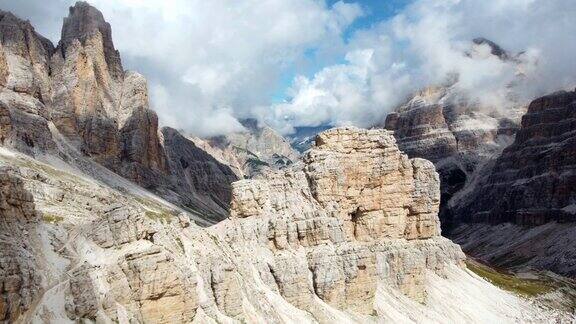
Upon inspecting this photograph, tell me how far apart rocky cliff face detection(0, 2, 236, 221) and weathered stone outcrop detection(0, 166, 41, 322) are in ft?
333

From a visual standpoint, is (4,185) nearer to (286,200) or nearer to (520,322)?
(286,200)

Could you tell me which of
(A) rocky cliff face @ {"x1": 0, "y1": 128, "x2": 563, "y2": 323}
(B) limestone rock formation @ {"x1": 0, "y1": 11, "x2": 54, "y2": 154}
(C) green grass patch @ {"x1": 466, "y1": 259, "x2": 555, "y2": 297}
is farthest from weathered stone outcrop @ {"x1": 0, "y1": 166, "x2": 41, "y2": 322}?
(C) green grass patch @ {"x1": 466, "y1": 259, "x2": 555, "y2": 297}

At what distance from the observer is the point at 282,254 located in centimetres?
6406

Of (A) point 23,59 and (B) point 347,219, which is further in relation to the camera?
(A) point 23,59

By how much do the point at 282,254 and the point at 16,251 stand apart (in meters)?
32.7

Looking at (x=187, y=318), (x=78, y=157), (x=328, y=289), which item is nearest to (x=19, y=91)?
(x=78, y=157)

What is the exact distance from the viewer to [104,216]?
143 feet

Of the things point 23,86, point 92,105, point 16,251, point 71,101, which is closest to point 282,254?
point 16,251

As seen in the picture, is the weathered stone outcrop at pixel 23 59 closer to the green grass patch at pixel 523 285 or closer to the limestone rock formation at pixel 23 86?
the limestone rock formation at pixel 23 86

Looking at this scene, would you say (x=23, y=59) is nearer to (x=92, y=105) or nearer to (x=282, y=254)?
(x=92, y=105)

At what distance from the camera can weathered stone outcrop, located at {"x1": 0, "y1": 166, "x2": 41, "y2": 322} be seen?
109 feet

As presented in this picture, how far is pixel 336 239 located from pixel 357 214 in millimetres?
13994

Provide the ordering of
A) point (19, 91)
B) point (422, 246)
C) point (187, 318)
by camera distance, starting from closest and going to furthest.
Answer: point (187, 318) < point (422, 246) < point (19, 91)

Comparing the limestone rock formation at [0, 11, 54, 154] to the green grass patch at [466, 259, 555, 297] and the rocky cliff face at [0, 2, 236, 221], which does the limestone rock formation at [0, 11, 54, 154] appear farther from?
the green grass patch at [466, 259, 555, 297]
